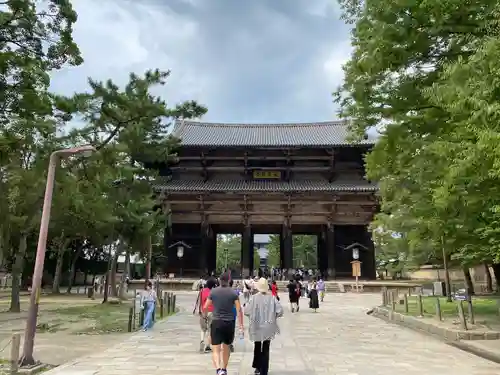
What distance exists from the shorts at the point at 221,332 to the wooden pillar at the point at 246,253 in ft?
84.6

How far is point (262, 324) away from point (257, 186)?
28.2 metres

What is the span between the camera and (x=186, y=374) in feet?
24.5

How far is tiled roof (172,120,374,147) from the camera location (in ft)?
121

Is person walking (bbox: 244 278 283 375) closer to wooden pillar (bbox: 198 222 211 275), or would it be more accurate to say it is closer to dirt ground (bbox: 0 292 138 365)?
dirt ground (bbox: 0 292 138 365)

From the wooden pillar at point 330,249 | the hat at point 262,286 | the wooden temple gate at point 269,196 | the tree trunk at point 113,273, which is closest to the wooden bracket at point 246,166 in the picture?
the wooden temple gate at point 269,196

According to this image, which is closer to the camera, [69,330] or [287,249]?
[69,330]

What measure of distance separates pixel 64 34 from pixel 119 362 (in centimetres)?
878

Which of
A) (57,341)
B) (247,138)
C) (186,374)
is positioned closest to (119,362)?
(186,374)

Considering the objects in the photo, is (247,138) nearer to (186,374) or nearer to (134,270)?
(134,270)

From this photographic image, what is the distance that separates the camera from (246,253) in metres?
33.9

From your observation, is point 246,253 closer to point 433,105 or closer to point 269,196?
point 269,196

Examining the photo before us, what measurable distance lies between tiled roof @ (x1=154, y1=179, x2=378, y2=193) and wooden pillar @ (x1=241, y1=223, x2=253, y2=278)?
3289 millimetres

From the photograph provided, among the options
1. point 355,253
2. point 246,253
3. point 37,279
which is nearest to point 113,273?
point 246,253

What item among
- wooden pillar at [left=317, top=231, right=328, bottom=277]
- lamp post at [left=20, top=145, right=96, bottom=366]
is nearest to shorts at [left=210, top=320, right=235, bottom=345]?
lamp post at [left=20, top=145, right=96, bottom=366]
